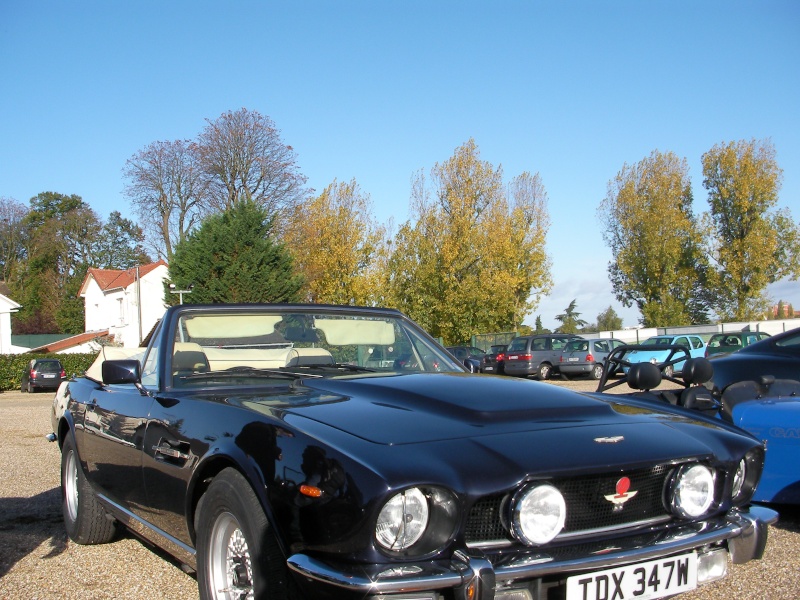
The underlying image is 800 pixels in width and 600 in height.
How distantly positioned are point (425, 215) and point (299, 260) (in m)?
7.40

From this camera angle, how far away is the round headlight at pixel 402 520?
2213mm

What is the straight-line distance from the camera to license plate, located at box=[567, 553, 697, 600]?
2.34 metres

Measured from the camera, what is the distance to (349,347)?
4242mm

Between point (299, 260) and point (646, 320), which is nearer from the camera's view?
point (299, 260)

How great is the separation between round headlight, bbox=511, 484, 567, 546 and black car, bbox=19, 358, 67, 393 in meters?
29.2

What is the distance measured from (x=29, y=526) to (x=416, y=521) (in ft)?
13.6

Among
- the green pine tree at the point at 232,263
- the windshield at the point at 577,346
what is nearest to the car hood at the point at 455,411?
the windshield at the point at 577,346

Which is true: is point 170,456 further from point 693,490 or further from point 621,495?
point 693,490

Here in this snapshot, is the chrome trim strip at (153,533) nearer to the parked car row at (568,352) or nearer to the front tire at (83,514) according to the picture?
the front tire at (83,514)

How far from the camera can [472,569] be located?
2.16 meters

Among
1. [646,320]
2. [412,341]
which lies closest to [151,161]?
[646,320]

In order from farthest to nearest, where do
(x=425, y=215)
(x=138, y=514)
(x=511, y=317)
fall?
(x=511, y=317), (x=425, y=215), (x=138, y=514)

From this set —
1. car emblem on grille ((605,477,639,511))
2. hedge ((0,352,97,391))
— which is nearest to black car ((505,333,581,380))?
hedge ((0,352,97,391))

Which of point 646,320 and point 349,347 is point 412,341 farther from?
point 646,320
